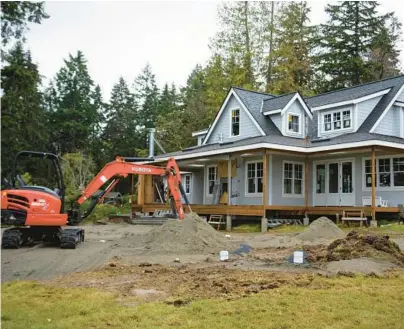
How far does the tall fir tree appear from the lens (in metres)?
41.5

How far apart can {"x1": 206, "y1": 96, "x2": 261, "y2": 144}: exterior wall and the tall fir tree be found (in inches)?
683

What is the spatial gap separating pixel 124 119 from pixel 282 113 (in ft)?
130

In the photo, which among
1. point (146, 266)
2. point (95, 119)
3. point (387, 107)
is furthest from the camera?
point (95, 119)

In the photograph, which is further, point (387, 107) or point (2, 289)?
point (387, 107)

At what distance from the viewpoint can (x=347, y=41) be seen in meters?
42.4

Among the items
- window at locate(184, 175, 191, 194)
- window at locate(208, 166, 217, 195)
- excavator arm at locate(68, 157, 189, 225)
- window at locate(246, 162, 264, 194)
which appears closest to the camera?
excavator arm at locate(68, 157, 189, 225)

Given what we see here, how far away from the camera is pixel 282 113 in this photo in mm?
24969

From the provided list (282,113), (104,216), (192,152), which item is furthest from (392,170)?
(104,216)

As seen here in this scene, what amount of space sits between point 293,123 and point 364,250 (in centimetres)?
1630

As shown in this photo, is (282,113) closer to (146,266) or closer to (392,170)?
(392,170)

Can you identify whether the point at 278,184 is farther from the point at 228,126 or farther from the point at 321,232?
the point at 321,232

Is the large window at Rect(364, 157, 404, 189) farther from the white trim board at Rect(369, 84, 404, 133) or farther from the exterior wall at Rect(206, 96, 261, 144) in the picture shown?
the exterior wall at Rect(206, 96, 261, 144)

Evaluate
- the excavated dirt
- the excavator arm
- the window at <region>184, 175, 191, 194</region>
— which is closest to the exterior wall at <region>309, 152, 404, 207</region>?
the excavator arm

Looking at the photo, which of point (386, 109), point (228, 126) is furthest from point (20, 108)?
point (386, 109)
